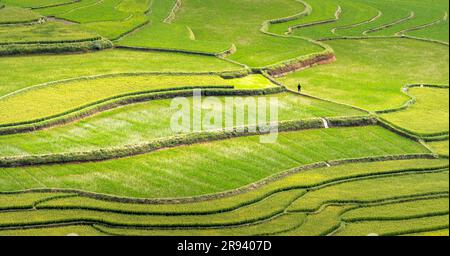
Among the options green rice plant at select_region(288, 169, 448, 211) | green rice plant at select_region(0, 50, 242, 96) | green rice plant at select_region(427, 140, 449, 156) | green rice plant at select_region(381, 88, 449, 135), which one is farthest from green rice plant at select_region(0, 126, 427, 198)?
green rice plant at select_region(0, 50, 242, 96)

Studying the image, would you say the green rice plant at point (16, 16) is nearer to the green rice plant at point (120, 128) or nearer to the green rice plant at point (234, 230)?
the green rice plant at point (120, 128)

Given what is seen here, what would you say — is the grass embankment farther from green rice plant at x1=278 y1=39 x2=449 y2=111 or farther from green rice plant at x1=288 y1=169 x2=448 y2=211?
green rice plant at x1=278 y1=39 x2=449 y2=111

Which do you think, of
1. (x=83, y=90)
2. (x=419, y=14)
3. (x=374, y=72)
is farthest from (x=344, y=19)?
(x=83, y=90)

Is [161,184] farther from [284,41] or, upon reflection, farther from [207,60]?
[284,41]

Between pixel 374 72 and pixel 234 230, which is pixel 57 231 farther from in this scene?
pixel 374 72

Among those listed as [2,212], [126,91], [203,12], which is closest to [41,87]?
[126,91]

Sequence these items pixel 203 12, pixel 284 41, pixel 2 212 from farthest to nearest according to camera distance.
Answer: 1. pixel 203 12
2. pixel 284 41
3. pixel 2 212
